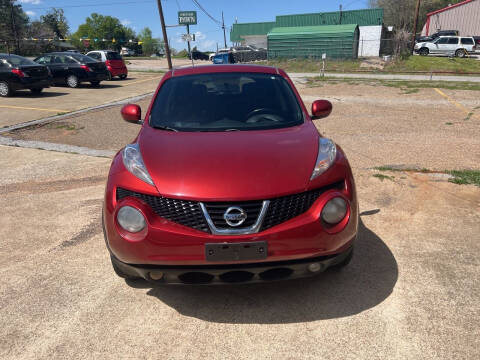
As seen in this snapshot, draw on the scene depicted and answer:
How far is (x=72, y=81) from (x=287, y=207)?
683 inches

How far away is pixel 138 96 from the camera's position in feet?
47.8

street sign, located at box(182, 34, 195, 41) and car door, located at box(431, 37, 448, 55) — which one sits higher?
street sign, located at box(182, 34, 195, 41)

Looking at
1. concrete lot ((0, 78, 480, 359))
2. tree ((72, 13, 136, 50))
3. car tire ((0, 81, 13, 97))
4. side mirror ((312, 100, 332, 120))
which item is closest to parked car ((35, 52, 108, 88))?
car tire ((0, 81, 13, 97))

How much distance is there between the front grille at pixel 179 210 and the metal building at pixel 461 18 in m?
53.5

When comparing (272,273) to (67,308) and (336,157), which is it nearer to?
(336,157)

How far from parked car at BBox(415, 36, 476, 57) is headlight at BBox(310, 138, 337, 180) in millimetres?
36285

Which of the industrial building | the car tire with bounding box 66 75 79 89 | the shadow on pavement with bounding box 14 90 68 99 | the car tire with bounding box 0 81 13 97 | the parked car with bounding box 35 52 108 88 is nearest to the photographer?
the car tire with bounding box 0 81 13 97

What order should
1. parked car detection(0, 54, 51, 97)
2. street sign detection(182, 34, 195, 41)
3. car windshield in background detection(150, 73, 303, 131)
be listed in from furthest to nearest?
street sign detection(182, 34, 195, 41) < parked car detection(0, 54, 51, 97) < car windshield in background detection(150, 73, 303, 131)

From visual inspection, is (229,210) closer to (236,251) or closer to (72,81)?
(236,251)

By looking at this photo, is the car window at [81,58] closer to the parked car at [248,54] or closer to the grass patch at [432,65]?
the grass patch at [432,65]

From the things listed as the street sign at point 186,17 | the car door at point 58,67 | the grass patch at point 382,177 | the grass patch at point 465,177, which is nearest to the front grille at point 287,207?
the grass patch at point 382,177

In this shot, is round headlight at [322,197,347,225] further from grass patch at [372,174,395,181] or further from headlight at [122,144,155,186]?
grass patch at [372,174,395,181]

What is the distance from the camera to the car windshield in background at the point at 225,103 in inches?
129

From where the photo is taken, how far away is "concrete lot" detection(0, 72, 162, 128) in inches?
414
